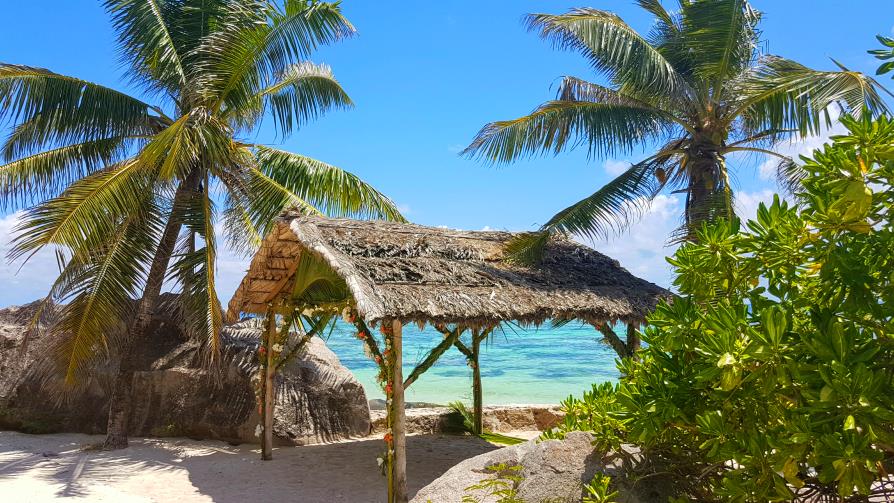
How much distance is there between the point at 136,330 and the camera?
10008 mm

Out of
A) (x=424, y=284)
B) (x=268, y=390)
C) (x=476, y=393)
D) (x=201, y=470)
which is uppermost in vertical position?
(x=424, y=284)

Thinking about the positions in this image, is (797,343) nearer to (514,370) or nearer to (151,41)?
(151,41)

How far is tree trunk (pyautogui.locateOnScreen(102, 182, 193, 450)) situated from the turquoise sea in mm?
10752

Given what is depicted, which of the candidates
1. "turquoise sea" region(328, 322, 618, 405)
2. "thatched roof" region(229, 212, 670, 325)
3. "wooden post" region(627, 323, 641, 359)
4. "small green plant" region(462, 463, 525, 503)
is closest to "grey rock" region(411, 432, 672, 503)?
"small green plant" region(462, 463, 525, 503)

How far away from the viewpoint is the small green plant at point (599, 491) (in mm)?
3051

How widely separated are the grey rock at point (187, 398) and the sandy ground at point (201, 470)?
0.27m

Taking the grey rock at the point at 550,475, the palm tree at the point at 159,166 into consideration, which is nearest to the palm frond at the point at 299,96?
the palm tree at the point at 159,166

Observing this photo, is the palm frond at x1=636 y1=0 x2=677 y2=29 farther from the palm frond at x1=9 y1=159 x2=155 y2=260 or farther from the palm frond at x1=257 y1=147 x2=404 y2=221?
the palm frond at x1=9 y1=159 x2=155 y2=260

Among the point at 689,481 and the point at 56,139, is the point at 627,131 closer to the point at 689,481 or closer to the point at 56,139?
the point at 689,481

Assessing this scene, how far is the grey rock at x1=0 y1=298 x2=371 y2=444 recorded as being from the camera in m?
10.3

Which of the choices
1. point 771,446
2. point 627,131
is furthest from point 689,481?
point 627,131

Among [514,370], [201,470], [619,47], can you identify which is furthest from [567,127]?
[514,370]

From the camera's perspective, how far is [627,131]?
31.3 feet

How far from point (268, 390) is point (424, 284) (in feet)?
11.5
